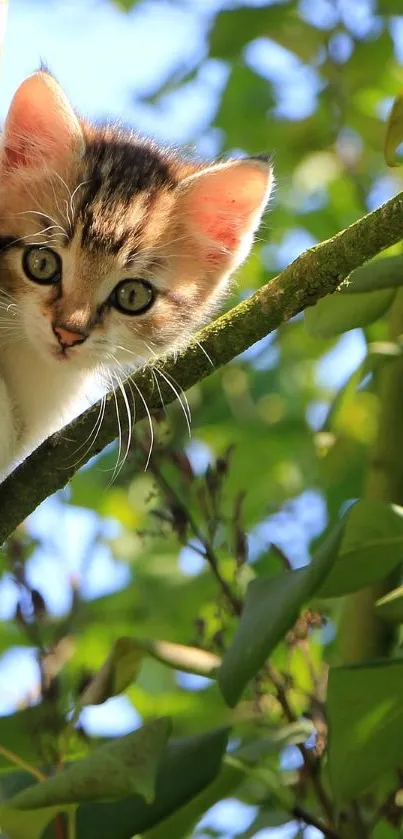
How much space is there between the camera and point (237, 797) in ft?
6.71

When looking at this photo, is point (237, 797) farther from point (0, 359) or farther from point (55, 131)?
point (55, 131)

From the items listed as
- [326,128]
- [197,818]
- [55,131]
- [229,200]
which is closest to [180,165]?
[229,200]

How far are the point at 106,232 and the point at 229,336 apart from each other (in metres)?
0.80

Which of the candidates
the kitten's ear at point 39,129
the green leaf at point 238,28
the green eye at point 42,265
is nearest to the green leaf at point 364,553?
the green eye at point 42,265

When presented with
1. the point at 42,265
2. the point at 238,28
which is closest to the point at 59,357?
the point at 42,265

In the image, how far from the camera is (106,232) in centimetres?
231

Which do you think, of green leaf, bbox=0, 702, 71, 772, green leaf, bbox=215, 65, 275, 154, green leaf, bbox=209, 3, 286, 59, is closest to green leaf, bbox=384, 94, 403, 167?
green leaf, bbox=0, 702, 71, 772

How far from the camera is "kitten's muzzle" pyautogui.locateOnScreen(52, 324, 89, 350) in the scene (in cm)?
218

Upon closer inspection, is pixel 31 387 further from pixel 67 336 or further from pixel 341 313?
pixel 341 313

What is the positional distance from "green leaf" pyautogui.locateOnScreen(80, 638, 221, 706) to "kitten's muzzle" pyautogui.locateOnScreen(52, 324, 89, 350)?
80 cm

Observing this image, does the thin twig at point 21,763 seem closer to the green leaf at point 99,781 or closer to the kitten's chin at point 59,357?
the green leaf at point 99,781

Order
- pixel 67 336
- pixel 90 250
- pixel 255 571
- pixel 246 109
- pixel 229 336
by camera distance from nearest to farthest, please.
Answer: pixel 229 336, pixel 67 336, pixel 90 250, pixel 255 571, pixel 246 109

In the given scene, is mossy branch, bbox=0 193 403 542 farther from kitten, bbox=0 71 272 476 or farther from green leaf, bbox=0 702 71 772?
kitten, bbox=0 71 272 476

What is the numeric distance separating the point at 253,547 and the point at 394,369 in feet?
4.33
